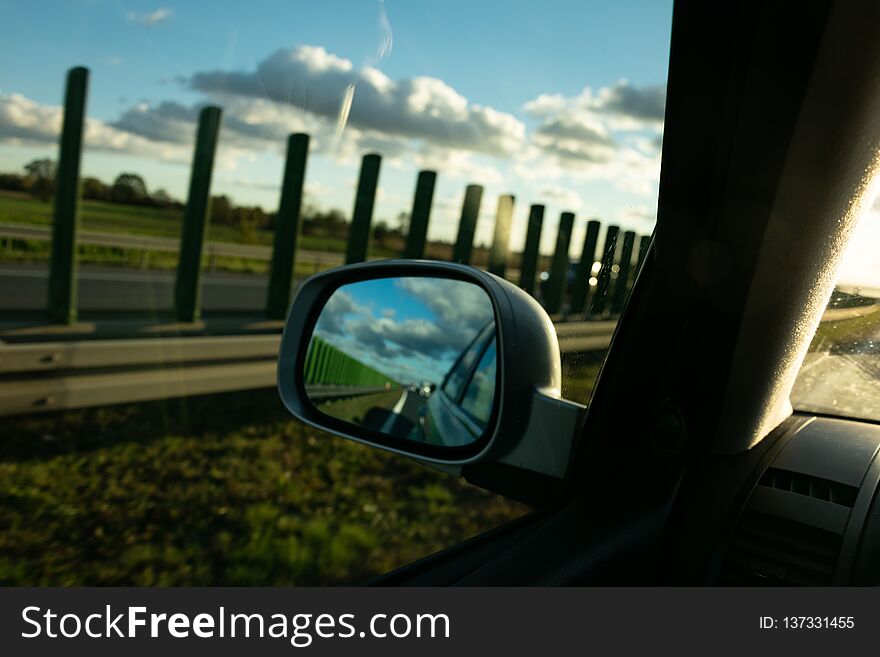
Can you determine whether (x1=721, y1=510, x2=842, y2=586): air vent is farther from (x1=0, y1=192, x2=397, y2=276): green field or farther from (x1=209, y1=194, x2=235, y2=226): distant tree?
(x1=209, y1=194, x2=235, y2=226): distant tree

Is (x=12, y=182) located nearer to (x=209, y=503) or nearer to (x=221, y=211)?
(x=221, y=211)

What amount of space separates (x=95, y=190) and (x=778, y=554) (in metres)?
5.60

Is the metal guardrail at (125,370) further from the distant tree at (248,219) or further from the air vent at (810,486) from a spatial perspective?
the air vent at (810,486)

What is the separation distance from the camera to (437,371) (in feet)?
9.16

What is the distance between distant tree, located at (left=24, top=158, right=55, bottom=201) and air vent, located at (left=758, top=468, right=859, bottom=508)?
502 centimetres

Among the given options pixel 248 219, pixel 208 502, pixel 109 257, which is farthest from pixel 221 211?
pixel 208 502

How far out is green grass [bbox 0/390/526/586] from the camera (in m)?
4.19

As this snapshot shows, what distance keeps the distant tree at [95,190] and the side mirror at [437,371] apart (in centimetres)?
391

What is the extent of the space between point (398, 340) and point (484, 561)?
0.93 m

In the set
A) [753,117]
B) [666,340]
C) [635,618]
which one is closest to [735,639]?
Result: [635,618]

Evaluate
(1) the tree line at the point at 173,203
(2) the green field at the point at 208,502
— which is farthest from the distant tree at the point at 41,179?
(2) the green field at the point at 208,502

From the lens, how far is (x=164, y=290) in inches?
290

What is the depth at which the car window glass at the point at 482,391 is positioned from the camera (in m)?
2.25

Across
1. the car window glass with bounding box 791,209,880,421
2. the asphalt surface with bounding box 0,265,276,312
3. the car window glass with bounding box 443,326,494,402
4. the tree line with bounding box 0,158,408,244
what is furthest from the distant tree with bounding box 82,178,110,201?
the car window glass with bounding box 791,209,880,421
